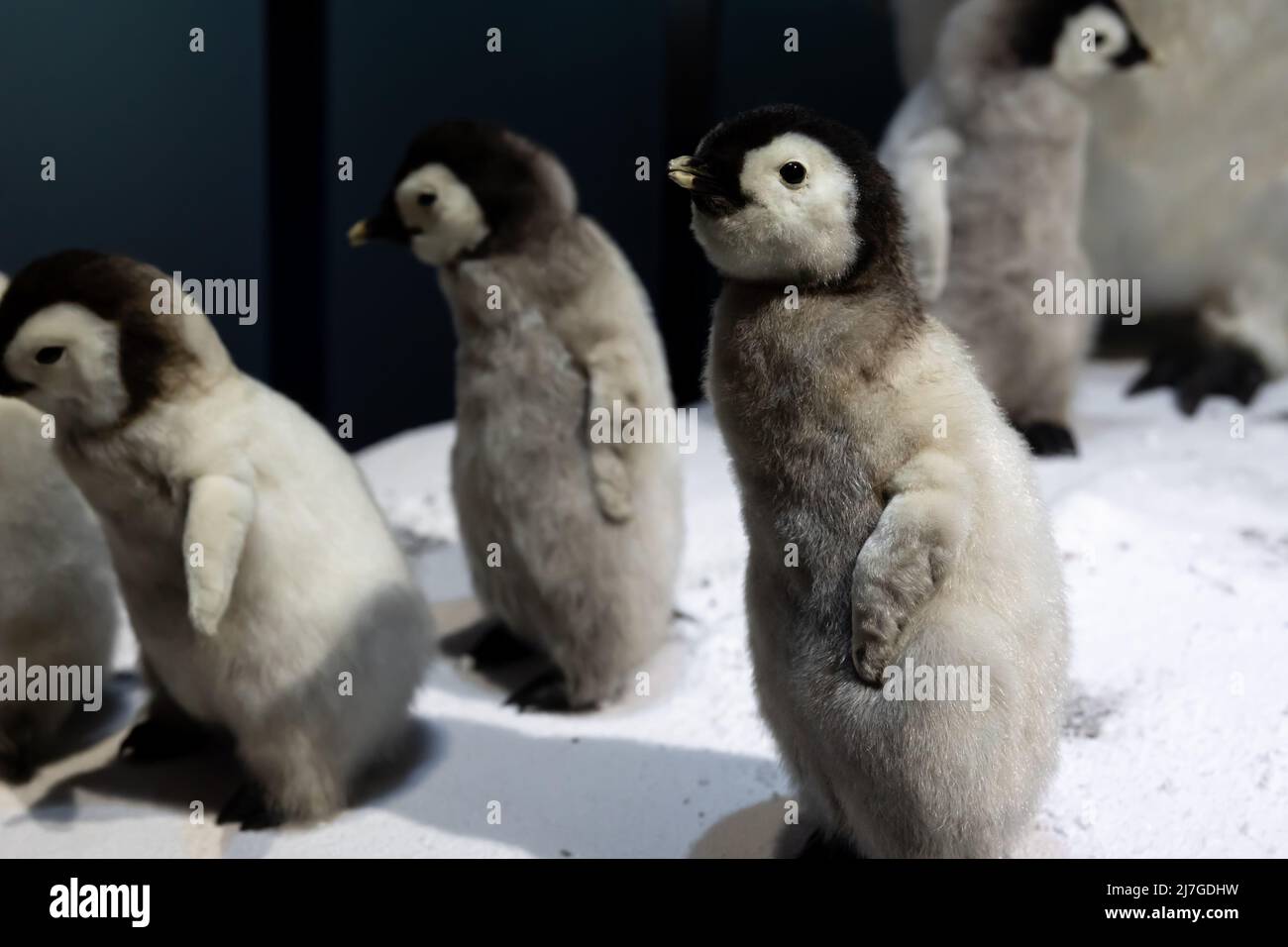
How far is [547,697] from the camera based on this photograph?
1928mm

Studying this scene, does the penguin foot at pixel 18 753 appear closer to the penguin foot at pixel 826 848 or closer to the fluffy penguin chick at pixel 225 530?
the fluffy penguin chick at pixel 225 530

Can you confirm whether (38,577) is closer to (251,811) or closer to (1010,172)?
(251,811)

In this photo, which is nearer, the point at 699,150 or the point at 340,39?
the point at 699,150

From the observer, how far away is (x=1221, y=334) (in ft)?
9.91

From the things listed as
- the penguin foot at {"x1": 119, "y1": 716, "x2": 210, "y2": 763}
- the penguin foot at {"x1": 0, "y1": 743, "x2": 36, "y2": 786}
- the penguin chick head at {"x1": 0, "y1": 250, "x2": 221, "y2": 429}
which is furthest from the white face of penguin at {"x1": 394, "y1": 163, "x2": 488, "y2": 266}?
the penguin foot at {"x1": 0, "y1": 743, "x2": 36, "y2": 786}

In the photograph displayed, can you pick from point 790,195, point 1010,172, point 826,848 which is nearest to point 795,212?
point 790,195

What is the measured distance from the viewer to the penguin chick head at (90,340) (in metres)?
1.45

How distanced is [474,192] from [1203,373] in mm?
1743

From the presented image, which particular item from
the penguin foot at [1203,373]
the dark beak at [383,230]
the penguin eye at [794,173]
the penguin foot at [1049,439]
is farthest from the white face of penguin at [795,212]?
the penguin foot at [1203,373]

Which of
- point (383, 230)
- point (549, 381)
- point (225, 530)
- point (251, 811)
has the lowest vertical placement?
point (251, 811)

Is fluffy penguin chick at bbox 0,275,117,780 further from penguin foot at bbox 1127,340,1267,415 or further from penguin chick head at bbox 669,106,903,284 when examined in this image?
penguin foot at bbox 1127,340,1267,415
